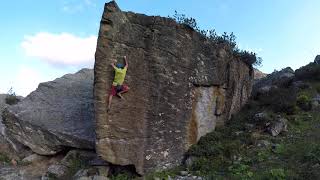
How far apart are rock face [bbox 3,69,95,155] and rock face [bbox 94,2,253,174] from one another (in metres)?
2.60

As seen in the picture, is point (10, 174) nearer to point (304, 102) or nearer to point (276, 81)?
point (304, 102)

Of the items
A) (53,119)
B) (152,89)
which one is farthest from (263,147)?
(53,119)

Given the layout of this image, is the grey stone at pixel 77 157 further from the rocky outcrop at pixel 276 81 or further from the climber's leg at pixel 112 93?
the rocky outcrop at pixel 276 81

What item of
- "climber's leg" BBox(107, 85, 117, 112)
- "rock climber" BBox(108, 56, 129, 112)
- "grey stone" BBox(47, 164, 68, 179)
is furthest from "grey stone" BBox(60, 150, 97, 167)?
"rock climber" BBox(108, 56, 129, 112)

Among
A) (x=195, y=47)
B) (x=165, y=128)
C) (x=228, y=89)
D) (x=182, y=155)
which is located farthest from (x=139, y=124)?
(x=228, y=89)

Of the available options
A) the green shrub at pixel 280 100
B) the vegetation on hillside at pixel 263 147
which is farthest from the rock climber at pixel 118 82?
the green shrub at pixel 280 100

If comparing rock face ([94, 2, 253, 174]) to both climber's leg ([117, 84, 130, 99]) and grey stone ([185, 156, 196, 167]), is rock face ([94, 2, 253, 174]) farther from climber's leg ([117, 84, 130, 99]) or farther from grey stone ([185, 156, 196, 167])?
grey stone ([185, 156, 196, 167])

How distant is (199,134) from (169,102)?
93.2 inches

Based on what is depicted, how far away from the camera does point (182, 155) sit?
54.9ft

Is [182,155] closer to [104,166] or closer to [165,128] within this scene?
[165,128]

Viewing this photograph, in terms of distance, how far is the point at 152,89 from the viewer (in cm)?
1577

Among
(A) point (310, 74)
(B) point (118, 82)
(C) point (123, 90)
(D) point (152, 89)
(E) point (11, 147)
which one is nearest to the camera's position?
(B) point (118, 82)

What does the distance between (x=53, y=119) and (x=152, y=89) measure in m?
5.15

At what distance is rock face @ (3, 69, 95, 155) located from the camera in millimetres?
17688
